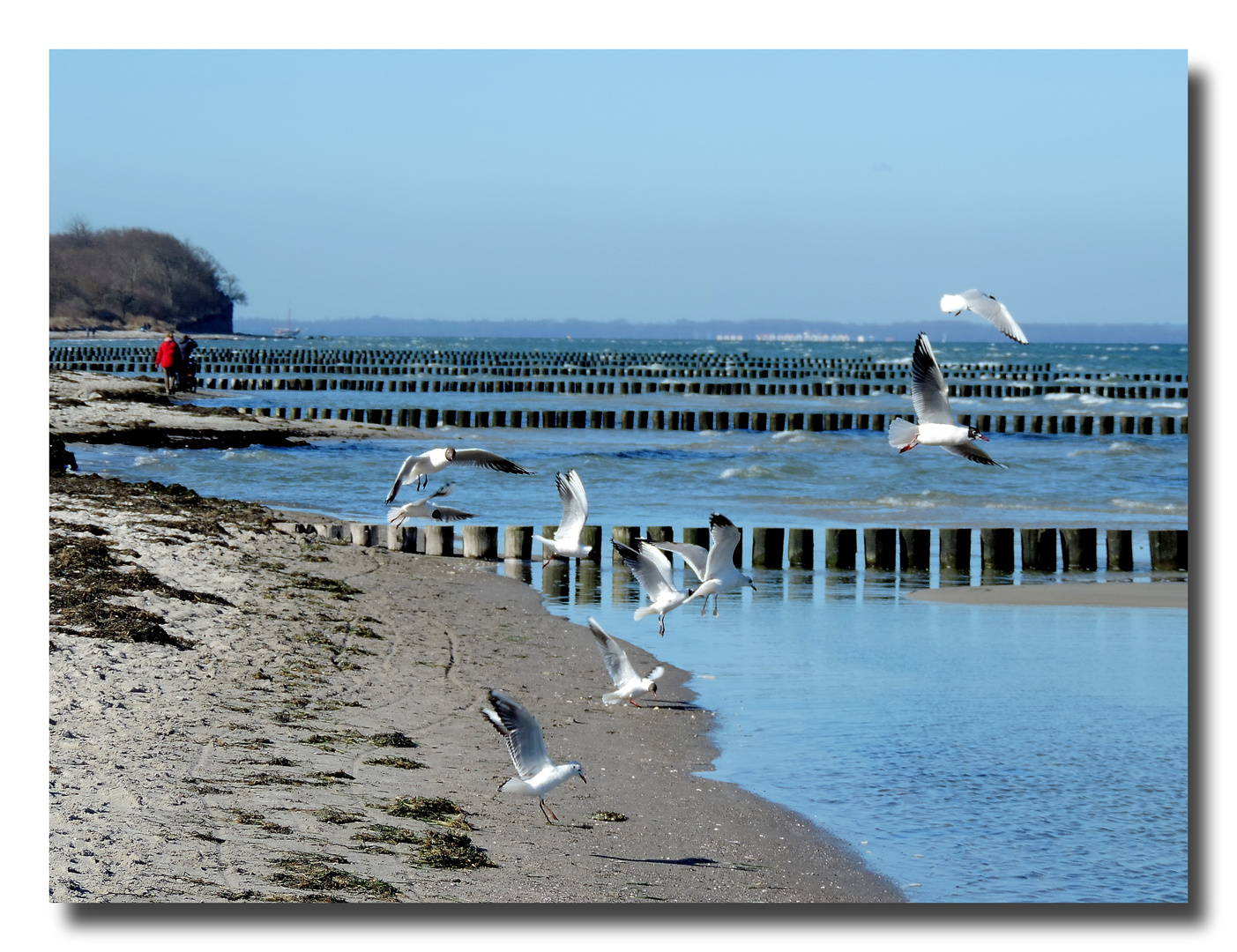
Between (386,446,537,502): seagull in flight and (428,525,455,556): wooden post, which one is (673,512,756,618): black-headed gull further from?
(428,525,455,556): wooden post

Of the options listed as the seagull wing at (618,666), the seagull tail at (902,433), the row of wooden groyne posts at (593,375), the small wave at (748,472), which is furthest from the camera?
the row of wooden groyne posts at (593,375)

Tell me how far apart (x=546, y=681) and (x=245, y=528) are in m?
5.94

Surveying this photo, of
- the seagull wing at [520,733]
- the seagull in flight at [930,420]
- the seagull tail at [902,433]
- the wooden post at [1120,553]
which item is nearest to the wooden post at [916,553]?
the wooden post at [1120,553]

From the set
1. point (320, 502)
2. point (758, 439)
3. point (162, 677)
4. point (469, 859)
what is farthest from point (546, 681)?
point (758, 439)

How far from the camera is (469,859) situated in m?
6.27

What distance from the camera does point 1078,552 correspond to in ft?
53.3

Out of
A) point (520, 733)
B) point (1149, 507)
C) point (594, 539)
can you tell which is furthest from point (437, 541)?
point (1149, 507)

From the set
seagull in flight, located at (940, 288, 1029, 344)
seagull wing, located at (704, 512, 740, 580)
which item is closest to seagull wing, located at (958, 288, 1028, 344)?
seagull in flight, located at (940, 288, 1029, 344)

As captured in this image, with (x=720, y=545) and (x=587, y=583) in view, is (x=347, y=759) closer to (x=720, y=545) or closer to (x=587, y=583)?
(x=720, y=545)

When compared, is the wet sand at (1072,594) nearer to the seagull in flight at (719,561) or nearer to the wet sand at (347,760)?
the wet sand at (347,760)

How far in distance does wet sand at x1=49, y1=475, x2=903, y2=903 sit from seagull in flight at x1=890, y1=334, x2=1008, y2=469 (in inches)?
82.5

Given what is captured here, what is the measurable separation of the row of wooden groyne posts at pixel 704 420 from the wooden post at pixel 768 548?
24.7m

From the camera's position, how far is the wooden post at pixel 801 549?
15.9 metres
